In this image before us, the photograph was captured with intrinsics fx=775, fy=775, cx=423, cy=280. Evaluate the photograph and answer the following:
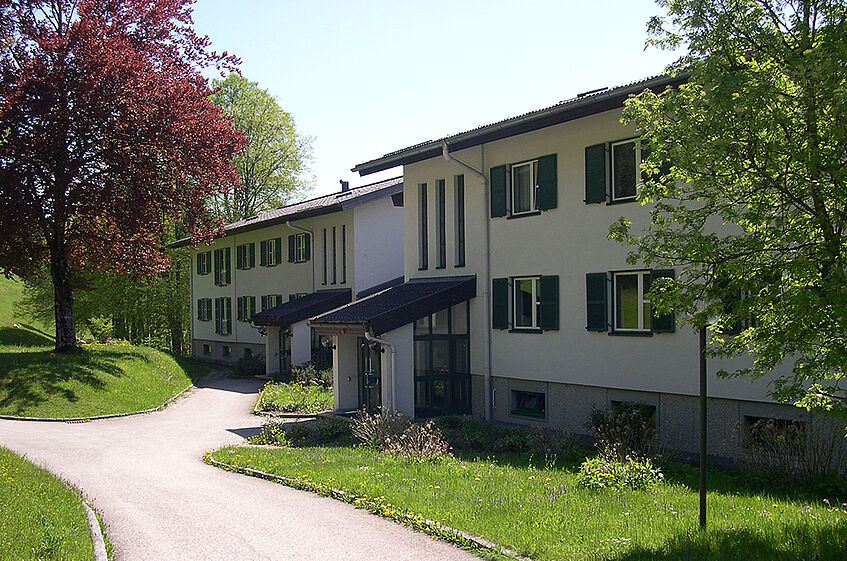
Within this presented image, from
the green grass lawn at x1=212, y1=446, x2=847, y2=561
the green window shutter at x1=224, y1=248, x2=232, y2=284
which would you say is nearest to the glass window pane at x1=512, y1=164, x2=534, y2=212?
the green grass lawn at x1=212, y1=446, x2=847, y2=561

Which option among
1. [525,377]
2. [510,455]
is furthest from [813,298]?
[525,377]

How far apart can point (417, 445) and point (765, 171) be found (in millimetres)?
7975

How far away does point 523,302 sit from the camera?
59.0 feet

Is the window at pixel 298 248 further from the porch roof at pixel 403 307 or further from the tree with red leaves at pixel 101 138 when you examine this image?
the porch roof at pixel 403 307

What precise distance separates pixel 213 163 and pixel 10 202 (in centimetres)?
639

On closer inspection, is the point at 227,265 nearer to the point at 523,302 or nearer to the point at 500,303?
the point at 500,303

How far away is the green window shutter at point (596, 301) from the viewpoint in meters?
15.6

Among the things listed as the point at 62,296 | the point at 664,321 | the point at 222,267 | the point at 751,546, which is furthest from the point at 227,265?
the point at 751,546

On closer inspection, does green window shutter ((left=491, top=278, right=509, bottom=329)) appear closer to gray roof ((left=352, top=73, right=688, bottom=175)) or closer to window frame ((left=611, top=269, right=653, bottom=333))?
window frame ((left=611, top=269, right=653, bottom=333))

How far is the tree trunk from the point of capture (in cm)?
2586

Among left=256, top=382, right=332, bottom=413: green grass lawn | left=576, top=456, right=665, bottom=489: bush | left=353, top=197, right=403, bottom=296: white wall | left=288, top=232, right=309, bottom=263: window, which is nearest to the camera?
left=576, top=456, right=665, bottom=489: bush

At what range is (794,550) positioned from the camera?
717 centimetres

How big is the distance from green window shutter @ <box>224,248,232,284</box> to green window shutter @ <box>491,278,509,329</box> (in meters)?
23.9

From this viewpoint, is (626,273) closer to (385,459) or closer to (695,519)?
(385,459)
